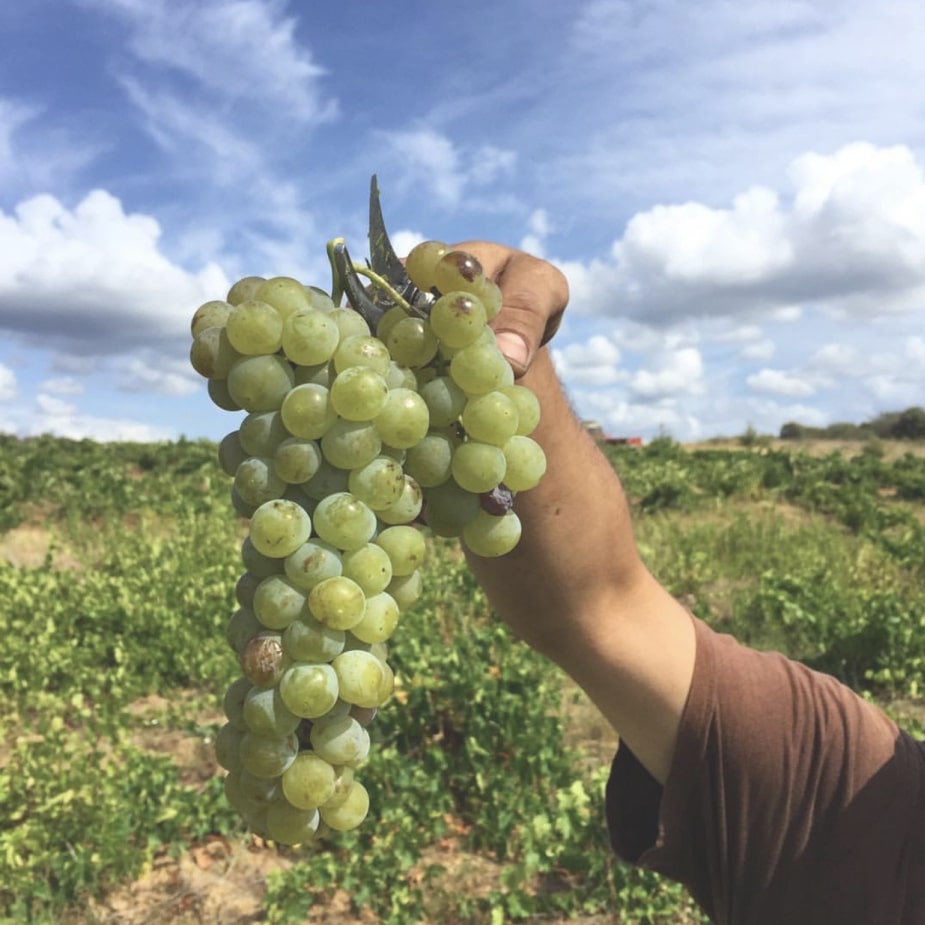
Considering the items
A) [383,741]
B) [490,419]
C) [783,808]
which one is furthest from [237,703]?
[383,741]

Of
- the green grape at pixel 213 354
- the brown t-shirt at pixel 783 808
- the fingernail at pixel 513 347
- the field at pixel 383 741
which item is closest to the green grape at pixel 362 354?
the green grape at pixel 213 354

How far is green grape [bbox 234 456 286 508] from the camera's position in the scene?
76cm

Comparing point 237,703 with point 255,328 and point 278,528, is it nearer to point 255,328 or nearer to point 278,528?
point 278,528

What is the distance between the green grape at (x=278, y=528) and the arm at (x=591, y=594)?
0.67 m

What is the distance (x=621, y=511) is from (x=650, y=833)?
0.69m

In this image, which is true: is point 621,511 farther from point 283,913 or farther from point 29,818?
point 29,818

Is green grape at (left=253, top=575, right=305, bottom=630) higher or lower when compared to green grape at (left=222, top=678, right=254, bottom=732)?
higher

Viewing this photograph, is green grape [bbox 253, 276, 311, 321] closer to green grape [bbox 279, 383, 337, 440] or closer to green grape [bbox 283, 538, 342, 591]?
green grape [bbox 279, 383, 337, 440]

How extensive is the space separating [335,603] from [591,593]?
0.92 meters

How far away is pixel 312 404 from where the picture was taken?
2.49ft

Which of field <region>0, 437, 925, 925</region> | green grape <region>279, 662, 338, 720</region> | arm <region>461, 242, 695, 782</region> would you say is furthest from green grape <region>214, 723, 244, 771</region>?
field <region>0, 437, 925, 925</region>

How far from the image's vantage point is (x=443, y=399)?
2.70ft

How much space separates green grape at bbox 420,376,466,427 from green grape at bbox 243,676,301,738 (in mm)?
287

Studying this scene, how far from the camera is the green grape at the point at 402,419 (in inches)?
30.2
